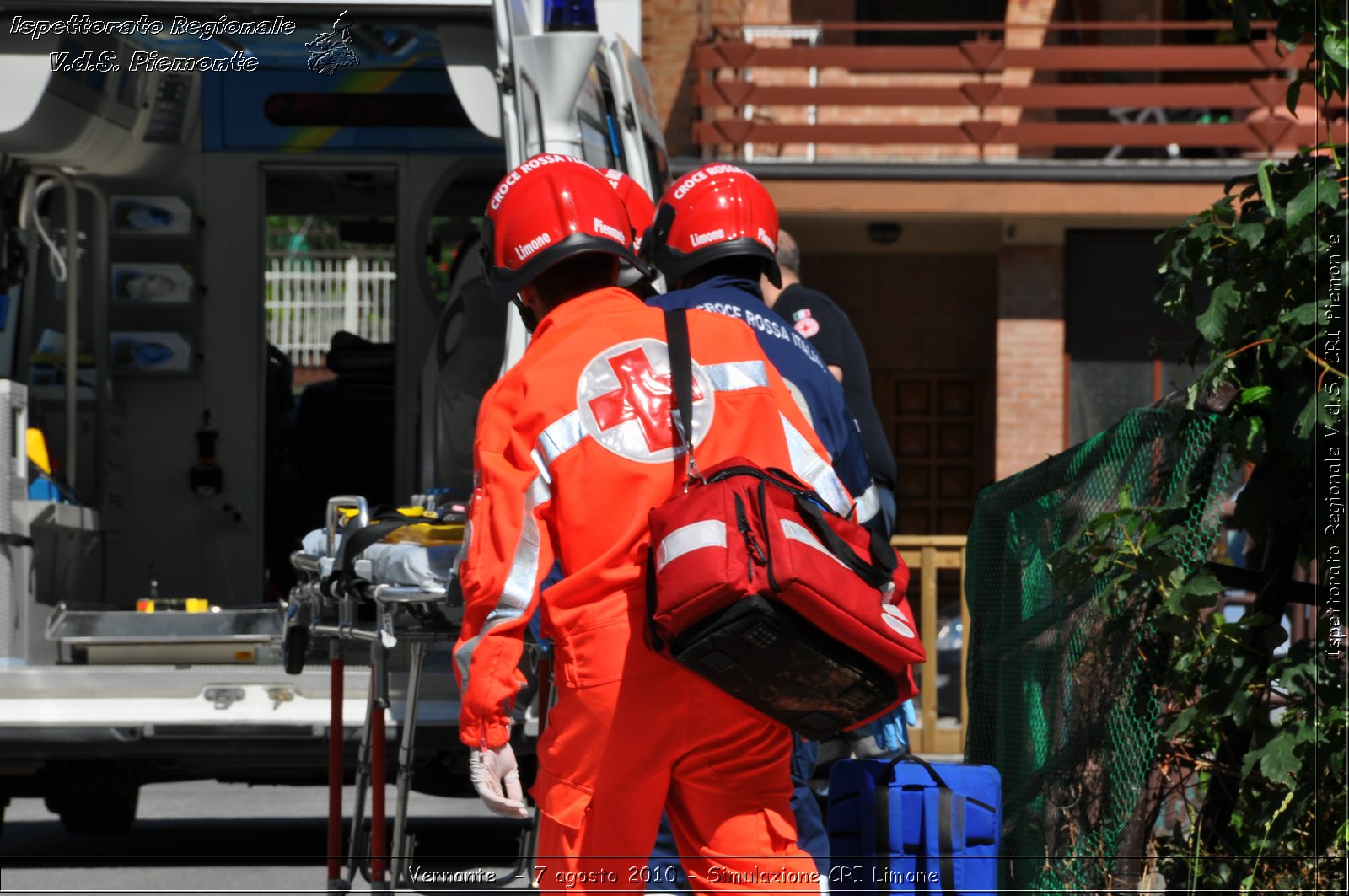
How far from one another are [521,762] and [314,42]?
319 centimetres

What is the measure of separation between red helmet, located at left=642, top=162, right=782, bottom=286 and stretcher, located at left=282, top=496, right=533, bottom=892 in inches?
40.9

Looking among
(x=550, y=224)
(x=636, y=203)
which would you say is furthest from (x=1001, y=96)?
(x=550, y=224)

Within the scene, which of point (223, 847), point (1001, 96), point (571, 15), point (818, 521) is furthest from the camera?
point (1001, 96)

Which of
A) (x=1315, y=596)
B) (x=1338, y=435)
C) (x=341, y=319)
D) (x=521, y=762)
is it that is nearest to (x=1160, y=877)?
(x=1315, y=596)

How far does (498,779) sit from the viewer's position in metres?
3.39

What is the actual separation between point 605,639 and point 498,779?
336 millimetres

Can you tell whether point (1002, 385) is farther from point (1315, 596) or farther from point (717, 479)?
point (717, 479)

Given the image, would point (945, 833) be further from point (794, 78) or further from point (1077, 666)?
point (794, 78)

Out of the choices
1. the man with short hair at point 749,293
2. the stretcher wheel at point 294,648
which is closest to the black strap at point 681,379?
the man with short hair at point 749,293

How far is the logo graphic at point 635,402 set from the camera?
3.42m

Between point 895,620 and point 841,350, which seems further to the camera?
point 841,350

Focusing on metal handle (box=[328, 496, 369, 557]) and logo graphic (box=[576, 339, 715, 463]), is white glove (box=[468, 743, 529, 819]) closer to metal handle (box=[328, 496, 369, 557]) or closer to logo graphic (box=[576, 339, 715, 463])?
logo graphic (box=[576, 339, 715, 463])

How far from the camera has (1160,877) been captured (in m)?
5.16

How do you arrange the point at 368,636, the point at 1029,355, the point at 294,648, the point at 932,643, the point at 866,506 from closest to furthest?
the point at 866,506 → the point at 368,636 → the point at 294,648 → the point at 932,643 → the point at 1029,355
